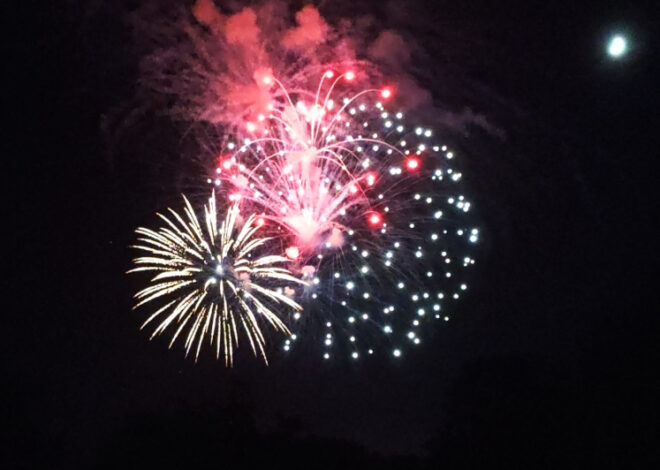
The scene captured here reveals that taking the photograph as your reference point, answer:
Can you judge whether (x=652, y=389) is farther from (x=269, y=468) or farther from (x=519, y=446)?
(x=269, y=468)

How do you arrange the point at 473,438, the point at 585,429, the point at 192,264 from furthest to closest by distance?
the point at 473,438 < the point at 585,429 < the point at 192,264

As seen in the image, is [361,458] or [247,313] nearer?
[247,313]

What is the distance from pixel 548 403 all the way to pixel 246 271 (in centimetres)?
865

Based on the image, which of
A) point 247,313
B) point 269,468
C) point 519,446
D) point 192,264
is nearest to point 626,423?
point 519,446

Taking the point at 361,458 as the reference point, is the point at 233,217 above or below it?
above

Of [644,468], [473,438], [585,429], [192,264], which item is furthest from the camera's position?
[473,438]

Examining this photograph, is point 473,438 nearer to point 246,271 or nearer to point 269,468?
point 269,468

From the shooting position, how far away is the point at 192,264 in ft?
35.0

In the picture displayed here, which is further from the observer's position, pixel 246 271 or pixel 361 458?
pixel 361 458

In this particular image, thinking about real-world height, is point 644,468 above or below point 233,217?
below

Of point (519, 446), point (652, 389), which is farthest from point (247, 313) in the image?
point (652, 389)

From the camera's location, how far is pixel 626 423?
15195mm

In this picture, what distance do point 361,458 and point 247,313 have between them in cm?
694

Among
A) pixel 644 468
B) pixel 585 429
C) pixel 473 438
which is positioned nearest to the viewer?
pixel 644 468
